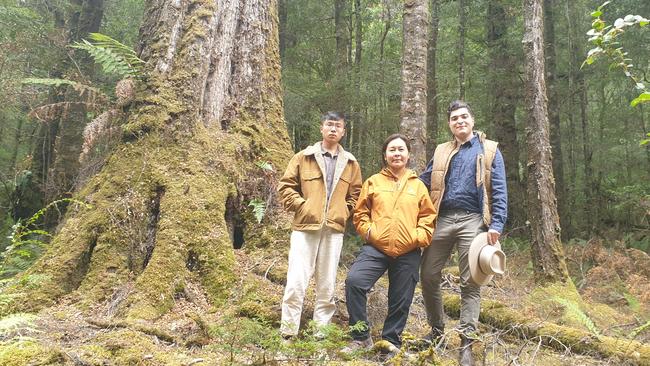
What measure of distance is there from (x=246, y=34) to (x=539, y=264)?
596 centimetres

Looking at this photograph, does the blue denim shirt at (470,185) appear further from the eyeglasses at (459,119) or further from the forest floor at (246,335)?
the forest floor at (246,335)

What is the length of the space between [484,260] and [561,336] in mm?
1660

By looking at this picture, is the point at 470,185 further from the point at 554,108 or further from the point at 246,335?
the point at 554,108

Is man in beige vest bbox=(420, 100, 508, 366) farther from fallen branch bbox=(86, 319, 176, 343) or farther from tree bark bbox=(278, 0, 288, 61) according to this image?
tree bark bbox=(278, 0, 288, 61)

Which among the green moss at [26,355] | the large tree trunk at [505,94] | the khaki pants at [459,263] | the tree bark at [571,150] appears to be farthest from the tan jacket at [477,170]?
the tree bark at [571,150]

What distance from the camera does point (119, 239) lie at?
192 inches

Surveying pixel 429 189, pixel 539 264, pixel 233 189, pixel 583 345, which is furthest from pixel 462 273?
Result: pixel 539 264

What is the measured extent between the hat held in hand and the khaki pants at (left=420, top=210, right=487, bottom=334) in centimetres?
16

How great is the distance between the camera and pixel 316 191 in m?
4.44

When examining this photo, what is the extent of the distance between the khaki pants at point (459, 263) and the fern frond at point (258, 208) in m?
1.97

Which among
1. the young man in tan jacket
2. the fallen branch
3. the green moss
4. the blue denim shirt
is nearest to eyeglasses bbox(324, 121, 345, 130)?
the young man in tan jacket

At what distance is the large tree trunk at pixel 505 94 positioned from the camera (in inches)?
567

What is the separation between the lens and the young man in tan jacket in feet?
14.1

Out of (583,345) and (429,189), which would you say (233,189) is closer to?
(429,189)
